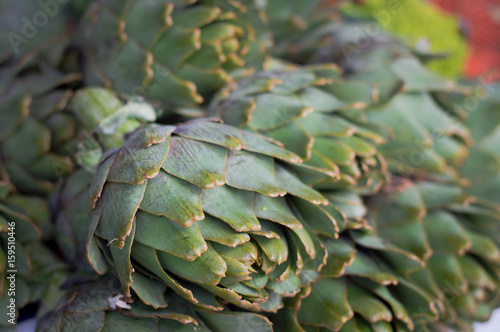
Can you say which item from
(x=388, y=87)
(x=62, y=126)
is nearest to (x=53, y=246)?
(x=62, y=126)

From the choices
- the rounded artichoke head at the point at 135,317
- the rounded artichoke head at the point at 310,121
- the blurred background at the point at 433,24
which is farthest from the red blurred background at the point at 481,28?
the rounded artichoke head at the point at 135,317

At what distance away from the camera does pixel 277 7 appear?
1.28 metres

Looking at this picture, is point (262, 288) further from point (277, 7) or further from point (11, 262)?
point (277, 7)

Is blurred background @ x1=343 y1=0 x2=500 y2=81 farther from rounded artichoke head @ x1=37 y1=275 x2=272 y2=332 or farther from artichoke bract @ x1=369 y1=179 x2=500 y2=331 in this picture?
rounded artichoke head @ x1=37 y1=275 x2=272 y2=332

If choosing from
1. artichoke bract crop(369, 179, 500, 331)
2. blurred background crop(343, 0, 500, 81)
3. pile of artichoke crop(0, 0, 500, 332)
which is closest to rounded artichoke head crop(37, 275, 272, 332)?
pile of artichoke crop(0, 0, 500, 332)

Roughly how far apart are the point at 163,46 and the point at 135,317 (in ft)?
1.83

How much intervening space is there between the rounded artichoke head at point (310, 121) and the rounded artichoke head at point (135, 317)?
0.92ft

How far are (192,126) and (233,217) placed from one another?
0.61ft

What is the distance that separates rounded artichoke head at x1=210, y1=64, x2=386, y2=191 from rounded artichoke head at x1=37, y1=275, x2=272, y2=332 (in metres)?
0.28

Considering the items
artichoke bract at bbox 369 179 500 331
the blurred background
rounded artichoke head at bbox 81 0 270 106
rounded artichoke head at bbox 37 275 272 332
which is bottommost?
artichoke bract at bbox 369 179 500 331

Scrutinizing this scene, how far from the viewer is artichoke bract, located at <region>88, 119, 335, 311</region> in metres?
0.71

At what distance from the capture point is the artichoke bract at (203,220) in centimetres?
71

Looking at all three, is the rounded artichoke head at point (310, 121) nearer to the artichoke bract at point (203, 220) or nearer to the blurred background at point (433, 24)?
the artichoke bract at point (203, 220)

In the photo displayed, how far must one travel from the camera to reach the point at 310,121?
927mm
